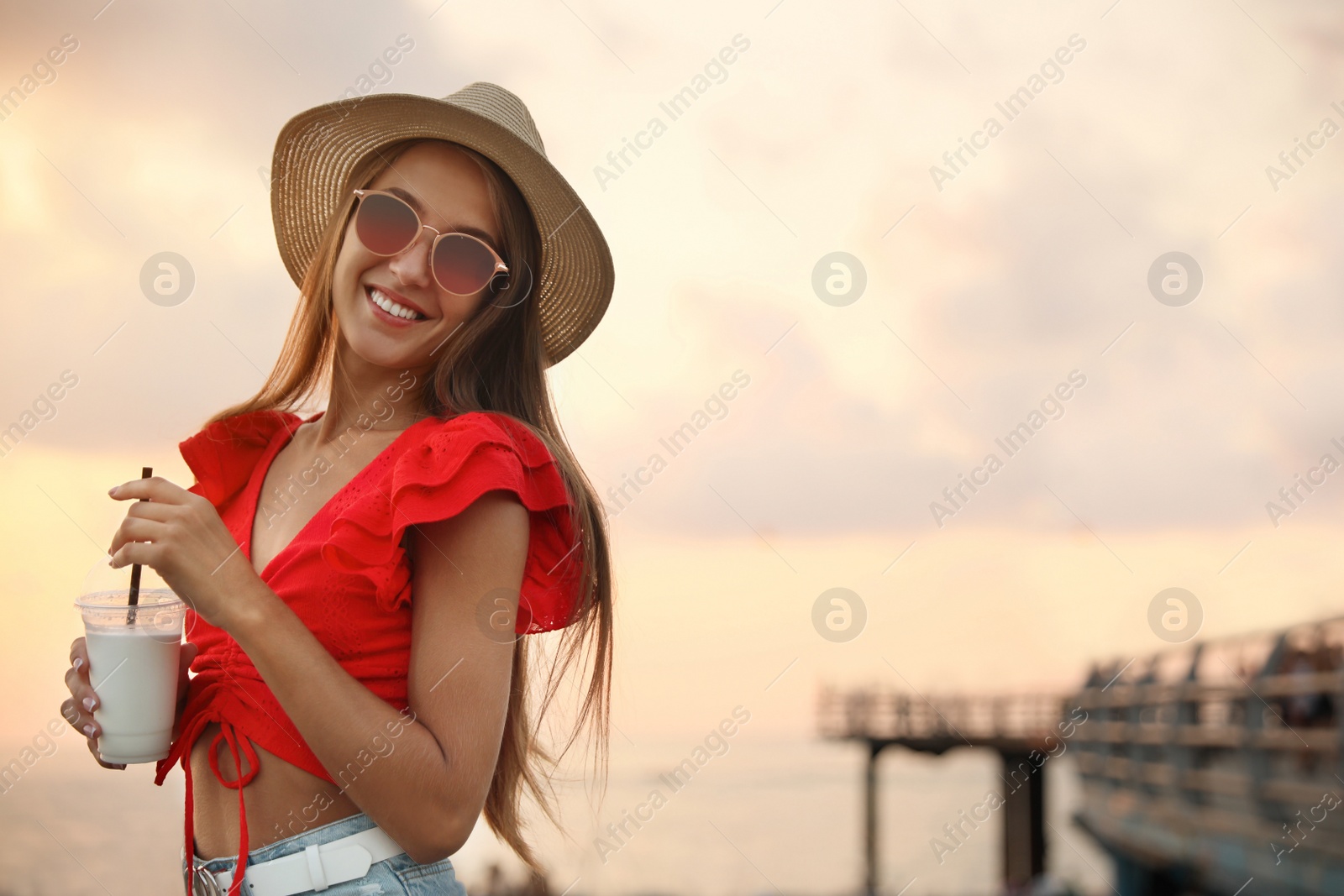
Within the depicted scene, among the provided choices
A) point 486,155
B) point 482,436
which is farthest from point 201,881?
point 486,155

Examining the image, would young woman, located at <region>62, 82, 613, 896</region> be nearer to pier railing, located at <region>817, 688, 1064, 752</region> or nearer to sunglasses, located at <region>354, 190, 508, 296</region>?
sunglasses, located at <region>354, 190, 508, 296</region>

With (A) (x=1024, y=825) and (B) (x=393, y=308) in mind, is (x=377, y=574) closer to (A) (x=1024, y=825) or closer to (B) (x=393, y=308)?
(B) (x=393, y=308)

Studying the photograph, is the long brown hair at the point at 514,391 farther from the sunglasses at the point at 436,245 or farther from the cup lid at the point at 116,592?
the cup lid at the point at 116,592

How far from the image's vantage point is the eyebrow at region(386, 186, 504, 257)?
2.28m

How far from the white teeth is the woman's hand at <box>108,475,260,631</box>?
0.60 m

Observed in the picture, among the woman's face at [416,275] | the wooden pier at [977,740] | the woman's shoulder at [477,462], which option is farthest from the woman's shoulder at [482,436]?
the wooden pier at [977,740]

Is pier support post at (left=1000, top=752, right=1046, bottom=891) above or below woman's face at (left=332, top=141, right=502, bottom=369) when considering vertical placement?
below

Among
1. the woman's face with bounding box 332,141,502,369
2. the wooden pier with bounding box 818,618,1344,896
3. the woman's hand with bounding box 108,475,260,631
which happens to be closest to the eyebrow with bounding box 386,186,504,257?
the woman's face with bounding box 332,141,502,369

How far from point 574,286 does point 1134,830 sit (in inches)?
635

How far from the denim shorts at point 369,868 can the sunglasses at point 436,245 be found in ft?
3.15

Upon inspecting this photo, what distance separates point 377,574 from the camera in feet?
6.21

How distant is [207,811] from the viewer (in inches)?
78.4

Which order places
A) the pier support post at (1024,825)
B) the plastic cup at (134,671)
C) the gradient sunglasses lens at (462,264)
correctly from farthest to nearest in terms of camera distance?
the pier support post at (1024,825) < the gradient sunglasses lens at (462,264) < the plastic cup at (134,671)

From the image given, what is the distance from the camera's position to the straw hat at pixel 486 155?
232 cm
